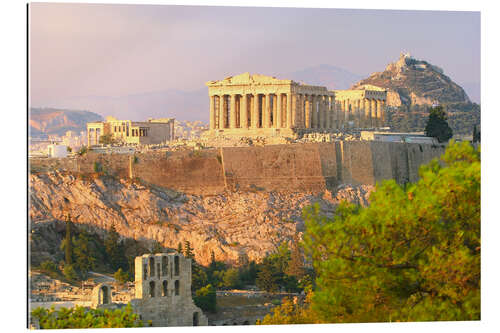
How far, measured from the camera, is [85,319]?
19141 millimetres

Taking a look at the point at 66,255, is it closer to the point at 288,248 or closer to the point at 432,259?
the point at 288,248

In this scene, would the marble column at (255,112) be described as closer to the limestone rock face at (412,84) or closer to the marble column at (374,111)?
the marble column at (374,111)

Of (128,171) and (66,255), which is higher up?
(128,171)

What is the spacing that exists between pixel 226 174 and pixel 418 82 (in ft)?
95.7

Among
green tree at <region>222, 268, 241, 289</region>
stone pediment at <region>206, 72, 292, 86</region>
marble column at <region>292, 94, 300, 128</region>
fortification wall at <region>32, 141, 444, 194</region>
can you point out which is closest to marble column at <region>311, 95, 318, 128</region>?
marble column at <region>292, 94, 300, 128</region>

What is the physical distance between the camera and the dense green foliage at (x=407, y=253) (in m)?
16.5

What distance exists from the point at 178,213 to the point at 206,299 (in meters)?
6.12

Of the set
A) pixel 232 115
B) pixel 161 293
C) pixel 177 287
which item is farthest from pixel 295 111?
pixel 161 293

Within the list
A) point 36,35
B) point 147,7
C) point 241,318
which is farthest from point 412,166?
point 36,35

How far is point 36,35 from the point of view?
2244cm

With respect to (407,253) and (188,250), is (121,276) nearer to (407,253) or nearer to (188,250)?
(188,250)

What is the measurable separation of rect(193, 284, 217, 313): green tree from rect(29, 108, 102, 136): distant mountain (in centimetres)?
648
